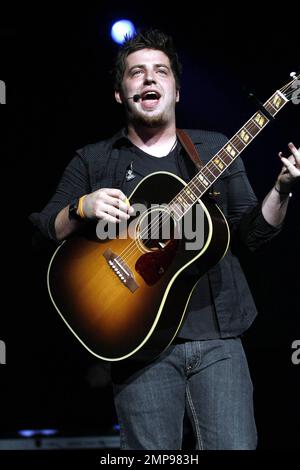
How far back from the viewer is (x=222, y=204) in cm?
259

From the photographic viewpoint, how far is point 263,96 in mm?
3936

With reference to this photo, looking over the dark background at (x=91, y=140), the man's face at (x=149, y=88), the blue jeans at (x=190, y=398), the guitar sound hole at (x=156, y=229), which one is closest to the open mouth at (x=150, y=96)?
the man's face at (x=149, y=88)

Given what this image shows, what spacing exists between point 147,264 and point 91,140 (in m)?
2.24

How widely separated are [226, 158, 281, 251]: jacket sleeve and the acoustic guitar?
13 centimetres

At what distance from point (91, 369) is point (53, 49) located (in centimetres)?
216

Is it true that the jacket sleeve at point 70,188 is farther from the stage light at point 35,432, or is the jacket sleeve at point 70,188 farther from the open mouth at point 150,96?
the stage light at point 35,432

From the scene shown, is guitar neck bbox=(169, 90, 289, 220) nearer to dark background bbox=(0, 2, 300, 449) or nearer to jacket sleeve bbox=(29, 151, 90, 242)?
jacket sleeve bbox=(29, 151, 90, 242)

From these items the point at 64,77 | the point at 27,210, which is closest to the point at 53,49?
the point at 64,77

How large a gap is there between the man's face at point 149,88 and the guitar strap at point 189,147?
0.24ft

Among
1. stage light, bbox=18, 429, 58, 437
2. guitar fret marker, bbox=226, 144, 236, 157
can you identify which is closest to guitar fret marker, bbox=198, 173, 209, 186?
guitar fret marker, bbox=226, 144, 236, 157

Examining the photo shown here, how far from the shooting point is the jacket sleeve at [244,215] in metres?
2.38

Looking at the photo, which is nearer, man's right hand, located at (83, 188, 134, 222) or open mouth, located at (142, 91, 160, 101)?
man's right hand, located at (83, 188, 134, 222)

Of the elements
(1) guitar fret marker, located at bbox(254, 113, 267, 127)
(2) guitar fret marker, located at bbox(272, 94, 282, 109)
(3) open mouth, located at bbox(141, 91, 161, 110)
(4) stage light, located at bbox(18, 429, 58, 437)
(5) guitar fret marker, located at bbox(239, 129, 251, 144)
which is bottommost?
(4) stage light, located at bbox(18, 429, 58, 437)

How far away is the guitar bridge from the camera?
93.6 inches
